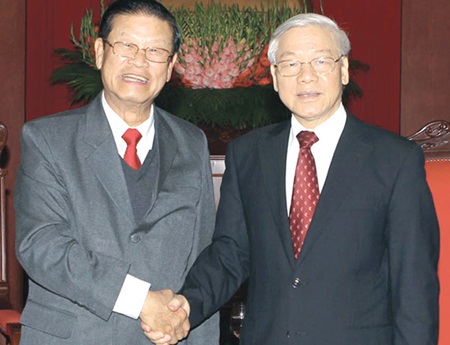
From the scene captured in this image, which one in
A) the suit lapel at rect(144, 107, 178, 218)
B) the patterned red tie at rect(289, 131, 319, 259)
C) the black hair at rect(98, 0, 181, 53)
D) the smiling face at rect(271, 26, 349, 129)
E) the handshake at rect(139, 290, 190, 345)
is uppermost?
the black hair at rect(98, 0, 181, 53)

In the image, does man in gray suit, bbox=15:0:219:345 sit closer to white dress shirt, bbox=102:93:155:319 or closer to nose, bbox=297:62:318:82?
white dress shirt, bbox=102:93:155:319

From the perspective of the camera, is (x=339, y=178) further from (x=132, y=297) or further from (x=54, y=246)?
(x=54, y=246)

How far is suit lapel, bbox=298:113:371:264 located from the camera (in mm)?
2146

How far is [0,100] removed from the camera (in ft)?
16.2

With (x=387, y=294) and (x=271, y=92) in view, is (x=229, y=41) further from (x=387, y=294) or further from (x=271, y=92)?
(x=387, y=294)

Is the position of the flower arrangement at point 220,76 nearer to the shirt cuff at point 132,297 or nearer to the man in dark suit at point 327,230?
the man in dark suit at point 327,230

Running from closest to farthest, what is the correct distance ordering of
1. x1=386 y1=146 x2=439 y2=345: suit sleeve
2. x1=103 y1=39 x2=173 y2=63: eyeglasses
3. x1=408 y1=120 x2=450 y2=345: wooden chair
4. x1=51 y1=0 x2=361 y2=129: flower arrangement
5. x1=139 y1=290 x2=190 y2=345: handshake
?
x1=386 y1=146 x2=439 y2=345: suit sleeve < x1=139 y1=290 x2=190 y2=345: handshake < x1=103 y1=39 x2=173 y2=63: eyeglasses < x1=408 y1=120 x2=450 y2=345: wooden chair < x1=51 y1=0 x2=361 y2=129: flower arrangement

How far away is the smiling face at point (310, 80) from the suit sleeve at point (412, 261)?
0.24 meters

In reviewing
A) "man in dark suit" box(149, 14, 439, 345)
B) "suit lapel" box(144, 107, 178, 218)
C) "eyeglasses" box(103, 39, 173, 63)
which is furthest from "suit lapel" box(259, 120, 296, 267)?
"eyeglasses" box(103, 39, 173, 63)

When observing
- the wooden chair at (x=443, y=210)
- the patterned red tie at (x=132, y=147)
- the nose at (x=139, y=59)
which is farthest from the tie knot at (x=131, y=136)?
the wooden chair at (x=443, y=210)

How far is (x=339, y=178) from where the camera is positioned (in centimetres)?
218

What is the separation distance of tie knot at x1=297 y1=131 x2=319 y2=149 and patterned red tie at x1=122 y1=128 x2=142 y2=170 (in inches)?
15.3

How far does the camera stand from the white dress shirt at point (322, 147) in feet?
7.30

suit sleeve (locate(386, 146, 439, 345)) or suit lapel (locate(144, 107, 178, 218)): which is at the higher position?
suit lapel (locate(144, 107, 178, 218))
